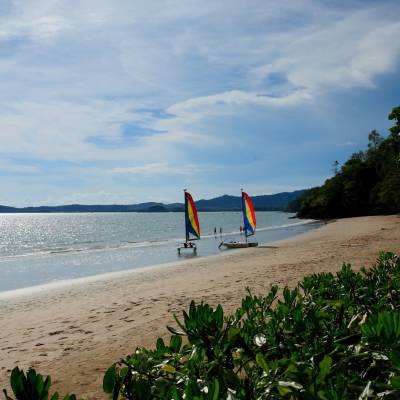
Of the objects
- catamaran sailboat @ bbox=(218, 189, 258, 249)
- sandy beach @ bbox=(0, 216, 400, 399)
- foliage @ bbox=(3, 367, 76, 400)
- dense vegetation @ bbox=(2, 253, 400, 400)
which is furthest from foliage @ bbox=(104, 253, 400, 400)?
catamaran sailboat @ bbox=(218, 189, 258, 249)

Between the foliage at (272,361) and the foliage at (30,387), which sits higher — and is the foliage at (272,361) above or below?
below

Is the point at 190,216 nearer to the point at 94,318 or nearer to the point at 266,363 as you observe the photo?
the point at 94,318

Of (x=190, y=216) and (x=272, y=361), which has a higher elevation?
(x=190, y=216)

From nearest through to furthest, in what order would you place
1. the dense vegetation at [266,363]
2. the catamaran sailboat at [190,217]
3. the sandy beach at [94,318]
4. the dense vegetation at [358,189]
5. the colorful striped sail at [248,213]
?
the dense vegetation at [266,363]
the sandy beach at [94,318]
the catamaran sailboat at [190,217]
the colorful striped sail at [248,213]
the dense vegetation at [358,189]

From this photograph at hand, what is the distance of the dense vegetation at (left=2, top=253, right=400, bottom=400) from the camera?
1.35m

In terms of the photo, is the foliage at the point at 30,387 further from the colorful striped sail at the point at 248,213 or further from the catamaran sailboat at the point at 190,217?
the colorful striped sail at the point at 248,213

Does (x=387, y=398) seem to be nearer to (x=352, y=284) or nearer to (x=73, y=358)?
(x=352, y=284)

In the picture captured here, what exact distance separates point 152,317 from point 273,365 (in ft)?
24.2

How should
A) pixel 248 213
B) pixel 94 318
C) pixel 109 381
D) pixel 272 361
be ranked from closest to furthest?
pixel 109 381
pixel 272 361
pixel 94 318
pixel 248 213

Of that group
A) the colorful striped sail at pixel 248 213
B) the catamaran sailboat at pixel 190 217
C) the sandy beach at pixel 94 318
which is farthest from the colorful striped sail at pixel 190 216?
the sandy beach at pixel 94 318

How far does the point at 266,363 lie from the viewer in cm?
169

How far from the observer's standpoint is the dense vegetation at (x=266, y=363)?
1354 millimetres

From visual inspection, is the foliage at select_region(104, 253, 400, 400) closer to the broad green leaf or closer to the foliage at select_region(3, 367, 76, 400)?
the broad green leaf

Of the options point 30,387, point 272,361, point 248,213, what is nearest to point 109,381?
point 30,387
